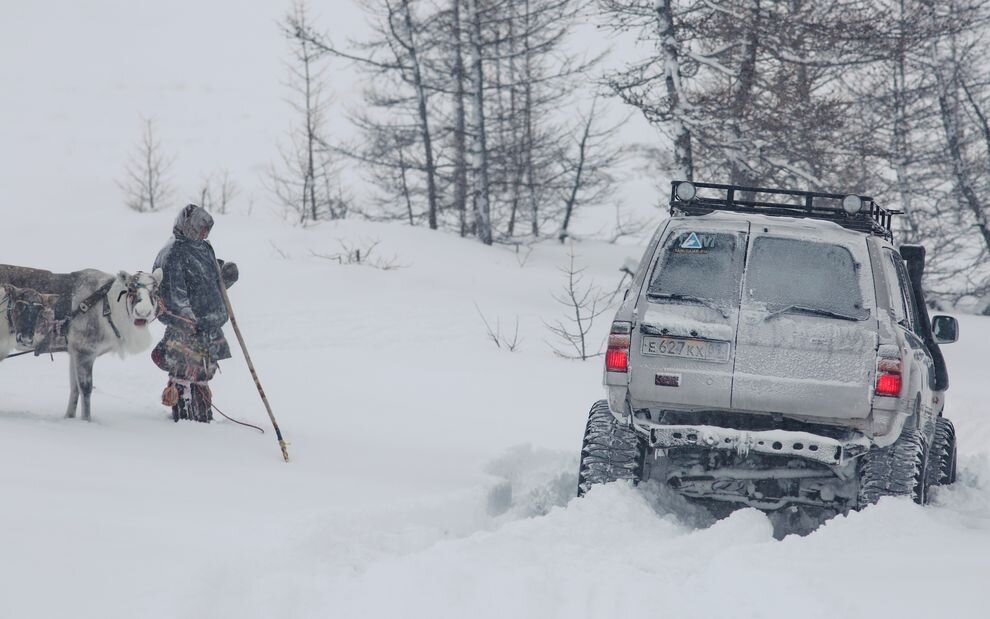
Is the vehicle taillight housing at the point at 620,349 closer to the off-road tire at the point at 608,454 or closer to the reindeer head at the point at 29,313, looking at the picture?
the off-road tire at the point at 608,454

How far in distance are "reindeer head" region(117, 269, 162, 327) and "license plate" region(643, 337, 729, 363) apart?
4.17m

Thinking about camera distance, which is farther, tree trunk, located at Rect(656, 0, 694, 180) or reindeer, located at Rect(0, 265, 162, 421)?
tree trunk, located at Rect(656, 0, 694, 180)

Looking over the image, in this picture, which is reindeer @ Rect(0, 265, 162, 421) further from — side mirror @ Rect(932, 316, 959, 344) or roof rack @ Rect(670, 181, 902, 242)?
side mirror @ Rect(932, 316, 959, 344)

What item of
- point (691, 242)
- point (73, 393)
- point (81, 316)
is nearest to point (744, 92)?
point (691, 242)

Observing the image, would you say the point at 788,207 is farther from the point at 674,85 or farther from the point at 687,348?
the point at 674,85

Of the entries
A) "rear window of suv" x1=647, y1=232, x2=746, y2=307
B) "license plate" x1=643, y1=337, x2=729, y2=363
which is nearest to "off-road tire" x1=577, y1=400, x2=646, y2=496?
"license plate" x1=643, y1=337, x2=729, y2=363

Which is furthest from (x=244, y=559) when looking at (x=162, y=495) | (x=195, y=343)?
(x=195, y=343)

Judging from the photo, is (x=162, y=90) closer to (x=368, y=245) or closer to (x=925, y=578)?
(x=368, y=245)

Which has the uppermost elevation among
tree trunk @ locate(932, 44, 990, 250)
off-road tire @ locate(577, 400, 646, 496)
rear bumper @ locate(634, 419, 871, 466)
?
tree trunk @ locate(932, 44, 990, 250)

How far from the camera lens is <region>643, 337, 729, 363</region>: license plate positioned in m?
5.46

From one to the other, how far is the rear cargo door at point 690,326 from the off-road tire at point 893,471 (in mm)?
917

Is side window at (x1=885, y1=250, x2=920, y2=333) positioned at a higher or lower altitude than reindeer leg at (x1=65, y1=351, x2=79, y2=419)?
higher

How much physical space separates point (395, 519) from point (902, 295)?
11.8ft

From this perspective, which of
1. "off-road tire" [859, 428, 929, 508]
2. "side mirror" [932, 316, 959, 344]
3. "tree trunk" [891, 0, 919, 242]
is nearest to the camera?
"off-road tire" [859, 428, 929, 508]
